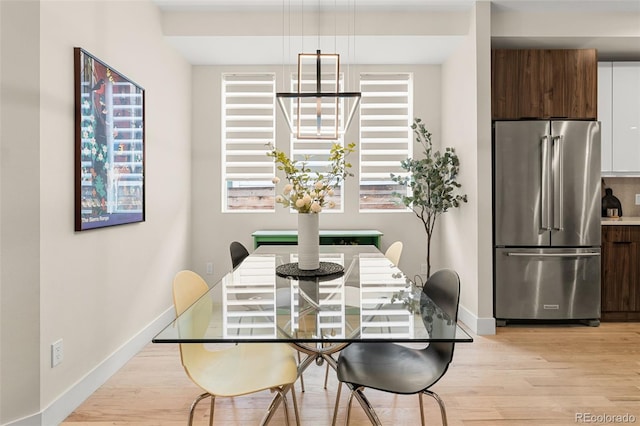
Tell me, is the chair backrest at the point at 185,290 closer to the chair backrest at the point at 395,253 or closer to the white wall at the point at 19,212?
the white wall at the point at 19,212

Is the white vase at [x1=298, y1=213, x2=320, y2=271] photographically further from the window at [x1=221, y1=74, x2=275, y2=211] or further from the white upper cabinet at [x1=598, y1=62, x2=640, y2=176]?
the white upper cabinet at [x1=598, y1=62, x2=640, y2=176]

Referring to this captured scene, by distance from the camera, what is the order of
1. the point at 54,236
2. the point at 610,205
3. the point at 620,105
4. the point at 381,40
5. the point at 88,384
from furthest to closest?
the point at 610,205
the point at 620,105
the point at 381,40
the point at 88,384
the point at 54,236

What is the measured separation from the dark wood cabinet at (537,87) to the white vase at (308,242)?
2.33 m

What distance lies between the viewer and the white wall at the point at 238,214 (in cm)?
448

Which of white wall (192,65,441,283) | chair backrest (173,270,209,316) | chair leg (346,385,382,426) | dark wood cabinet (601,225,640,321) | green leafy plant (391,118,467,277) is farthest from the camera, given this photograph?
white wall (192,65,441,283)

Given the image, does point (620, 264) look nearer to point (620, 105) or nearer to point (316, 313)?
point (620, 105)

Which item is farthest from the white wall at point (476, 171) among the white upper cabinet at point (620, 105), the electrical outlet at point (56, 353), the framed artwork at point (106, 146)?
the electrical outlet at point (56, 353)

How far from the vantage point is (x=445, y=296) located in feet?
6.03

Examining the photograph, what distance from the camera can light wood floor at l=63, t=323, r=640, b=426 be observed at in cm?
220

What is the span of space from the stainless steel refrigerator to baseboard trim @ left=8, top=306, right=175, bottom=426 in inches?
117

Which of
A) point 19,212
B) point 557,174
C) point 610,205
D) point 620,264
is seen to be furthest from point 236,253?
point 610,205

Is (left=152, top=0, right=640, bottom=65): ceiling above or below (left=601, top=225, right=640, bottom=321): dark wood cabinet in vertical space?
above

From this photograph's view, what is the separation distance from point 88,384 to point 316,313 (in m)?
1.76

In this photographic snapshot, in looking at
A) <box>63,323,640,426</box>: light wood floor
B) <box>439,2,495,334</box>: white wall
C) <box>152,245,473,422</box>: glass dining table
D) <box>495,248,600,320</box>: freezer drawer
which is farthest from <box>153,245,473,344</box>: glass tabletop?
<box>495,248,600,320</box>: freezer drawer
